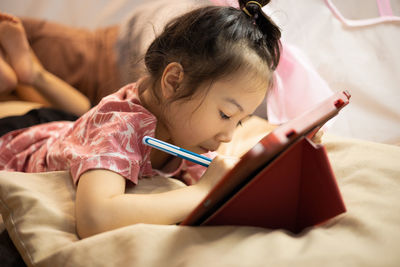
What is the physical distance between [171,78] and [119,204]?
0.29 meters

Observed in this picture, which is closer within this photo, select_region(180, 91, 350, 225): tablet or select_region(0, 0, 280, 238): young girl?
select_region(180, 91, 350, 225): tablet

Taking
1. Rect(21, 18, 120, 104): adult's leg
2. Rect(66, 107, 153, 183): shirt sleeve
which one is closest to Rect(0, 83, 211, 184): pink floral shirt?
Rect(66, 107, 153, 183): shirt sleeve

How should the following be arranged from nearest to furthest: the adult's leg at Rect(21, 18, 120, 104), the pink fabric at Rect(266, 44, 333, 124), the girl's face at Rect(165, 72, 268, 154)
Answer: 1. the girl's face at Rect(165, 72, 268, 154)
2. the pink fabric at Rect(266, 44, 333, 124)
3. the adult's leg at Rect(21, 18, 120, 104)

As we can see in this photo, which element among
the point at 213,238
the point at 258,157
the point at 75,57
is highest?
the point at 258,157

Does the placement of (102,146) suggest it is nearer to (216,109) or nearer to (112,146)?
(112,146)

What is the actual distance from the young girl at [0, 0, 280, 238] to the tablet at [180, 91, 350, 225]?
11cm

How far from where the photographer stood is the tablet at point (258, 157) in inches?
18.1

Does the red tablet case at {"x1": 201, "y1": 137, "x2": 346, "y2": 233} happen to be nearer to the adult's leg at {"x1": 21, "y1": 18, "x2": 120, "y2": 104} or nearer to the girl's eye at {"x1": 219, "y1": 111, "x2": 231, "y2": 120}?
the girl's eye at {"x1": 219, "y1": 111, "x2": 231, "y2": 120}

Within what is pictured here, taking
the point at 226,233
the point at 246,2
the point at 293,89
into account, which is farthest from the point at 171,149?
the point at 293,89

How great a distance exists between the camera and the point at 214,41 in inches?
29.3

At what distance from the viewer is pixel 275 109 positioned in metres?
1.12

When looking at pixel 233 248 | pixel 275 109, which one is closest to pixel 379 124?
pixel 275 109

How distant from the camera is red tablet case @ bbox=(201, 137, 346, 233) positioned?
481 millimetres

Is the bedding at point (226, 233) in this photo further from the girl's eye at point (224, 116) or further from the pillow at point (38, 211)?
the girl's eye at point (224, 116)
